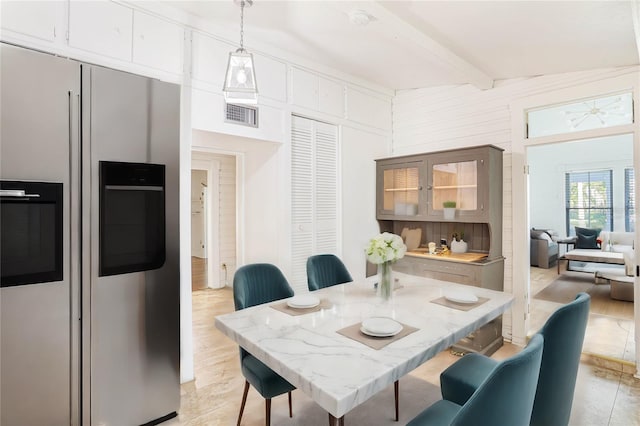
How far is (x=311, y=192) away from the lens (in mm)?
3564

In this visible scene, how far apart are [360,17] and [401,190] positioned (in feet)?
6.86

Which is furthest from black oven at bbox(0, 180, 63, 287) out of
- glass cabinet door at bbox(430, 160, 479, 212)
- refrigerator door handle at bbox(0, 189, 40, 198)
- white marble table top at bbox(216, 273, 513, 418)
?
glass cabinet door at bbox(430, 160, 479, 212)

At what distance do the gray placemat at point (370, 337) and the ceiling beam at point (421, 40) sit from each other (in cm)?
199

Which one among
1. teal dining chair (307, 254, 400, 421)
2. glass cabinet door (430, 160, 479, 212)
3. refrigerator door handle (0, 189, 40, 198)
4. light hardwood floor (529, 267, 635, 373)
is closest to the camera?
refrigerator door handle (0, 189, 40, 198)

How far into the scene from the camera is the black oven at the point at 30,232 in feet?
5.30

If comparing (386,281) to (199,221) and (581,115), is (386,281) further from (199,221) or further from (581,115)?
(199,221)

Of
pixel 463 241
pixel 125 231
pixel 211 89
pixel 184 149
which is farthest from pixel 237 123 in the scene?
pixel 463 241

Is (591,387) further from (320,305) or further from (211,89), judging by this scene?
(211,89)

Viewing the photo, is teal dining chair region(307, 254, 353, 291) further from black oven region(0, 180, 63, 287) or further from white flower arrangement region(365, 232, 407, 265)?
black oven region(0, 180, 63, 287)

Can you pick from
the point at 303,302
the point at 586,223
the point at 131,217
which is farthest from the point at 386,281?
the point at 586,223

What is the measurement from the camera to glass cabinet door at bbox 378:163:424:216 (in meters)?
3.80

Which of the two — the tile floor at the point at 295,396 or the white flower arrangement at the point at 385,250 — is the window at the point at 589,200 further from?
the white flower arrangement at the point at 385,250

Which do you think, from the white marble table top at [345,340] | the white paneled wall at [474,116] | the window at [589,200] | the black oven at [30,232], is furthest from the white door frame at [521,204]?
the window at [589,200]

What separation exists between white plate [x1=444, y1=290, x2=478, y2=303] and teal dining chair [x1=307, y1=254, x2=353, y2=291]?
0.99 meters
